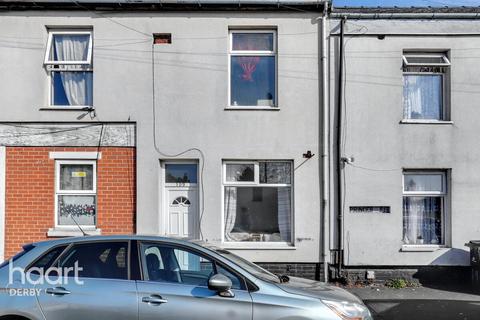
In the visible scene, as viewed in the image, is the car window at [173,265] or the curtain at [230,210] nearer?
the car window at [173,265]

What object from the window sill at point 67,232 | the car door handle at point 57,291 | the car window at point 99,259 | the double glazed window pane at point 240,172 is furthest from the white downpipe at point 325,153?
the car door handle at point 57,291

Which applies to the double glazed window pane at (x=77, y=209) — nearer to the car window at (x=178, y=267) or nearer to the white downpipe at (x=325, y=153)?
the white downpipe at (x=325, y=153)

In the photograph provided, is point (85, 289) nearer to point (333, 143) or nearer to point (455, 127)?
point (333, 143)

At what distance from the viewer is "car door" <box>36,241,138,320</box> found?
4984 mm

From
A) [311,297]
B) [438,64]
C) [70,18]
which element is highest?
[70,18]

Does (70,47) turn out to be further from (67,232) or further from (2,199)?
(67,232)

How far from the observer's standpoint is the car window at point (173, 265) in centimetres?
522

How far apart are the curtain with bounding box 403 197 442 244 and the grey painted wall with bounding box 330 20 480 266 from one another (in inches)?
11.1

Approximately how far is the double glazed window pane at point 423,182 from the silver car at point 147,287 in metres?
5.83

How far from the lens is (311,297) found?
16.6 ft

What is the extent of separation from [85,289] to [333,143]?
6711 mm

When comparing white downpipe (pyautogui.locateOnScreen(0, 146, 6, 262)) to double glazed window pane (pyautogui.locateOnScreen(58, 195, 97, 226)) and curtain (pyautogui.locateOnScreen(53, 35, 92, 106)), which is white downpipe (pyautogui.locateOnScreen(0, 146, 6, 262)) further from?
curtain (pyautogui.locateOnScreen(53, 35, 92, 106))

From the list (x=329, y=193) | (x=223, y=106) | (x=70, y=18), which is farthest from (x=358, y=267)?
(x=70, y=18)

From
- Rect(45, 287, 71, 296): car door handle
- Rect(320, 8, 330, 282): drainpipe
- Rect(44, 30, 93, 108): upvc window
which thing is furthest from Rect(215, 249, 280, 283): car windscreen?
Rect(44, 30, 93, 108): upvc window
